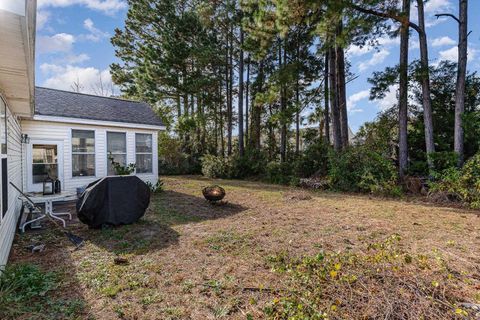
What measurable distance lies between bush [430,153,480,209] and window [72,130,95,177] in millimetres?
10196

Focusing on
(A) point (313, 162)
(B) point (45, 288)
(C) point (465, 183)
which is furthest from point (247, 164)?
(B) point (45, 288)

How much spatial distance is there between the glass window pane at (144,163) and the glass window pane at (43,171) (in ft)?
8.41

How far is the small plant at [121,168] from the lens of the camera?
8.17 meters

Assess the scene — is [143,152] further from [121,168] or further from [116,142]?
[121,168]

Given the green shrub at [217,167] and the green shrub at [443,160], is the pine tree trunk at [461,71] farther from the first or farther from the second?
the green shrub at [217,167]

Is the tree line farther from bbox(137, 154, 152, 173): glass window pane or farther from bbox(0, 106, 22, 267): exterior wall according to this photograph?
bbox(0, 106, 22, 267): exterior wall

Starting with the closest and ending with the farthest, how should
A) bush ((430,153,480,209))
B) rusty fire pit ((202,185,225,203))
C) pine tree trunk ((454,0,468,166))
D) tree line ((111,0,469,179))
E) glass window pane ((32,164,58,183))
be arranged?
bush ((430,153,480,209)), rusty fire pit ((202,185,225,203)), glass window pane ((32,164,58,183)), pine tree trunk ((454,0,468,166)), tree line ((111,0,469,179))

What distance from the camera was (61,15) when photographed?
1056 cm

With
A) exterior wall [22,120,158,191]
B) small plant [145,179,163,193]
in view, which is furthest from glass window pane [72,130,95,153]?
small plant [145,179,163,193]

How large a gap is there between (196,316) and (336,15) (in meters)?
7.98

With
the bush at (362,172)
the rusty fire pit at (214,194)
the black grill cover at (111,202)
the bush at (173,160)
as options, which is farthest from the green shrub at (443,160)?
the bush at (173,160)

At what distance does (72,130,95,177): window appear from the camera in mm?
8211

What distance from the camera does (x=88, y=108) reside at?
8961mm

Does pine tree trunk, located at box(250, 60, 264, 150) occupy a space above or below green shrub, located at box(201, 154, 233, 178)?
above
